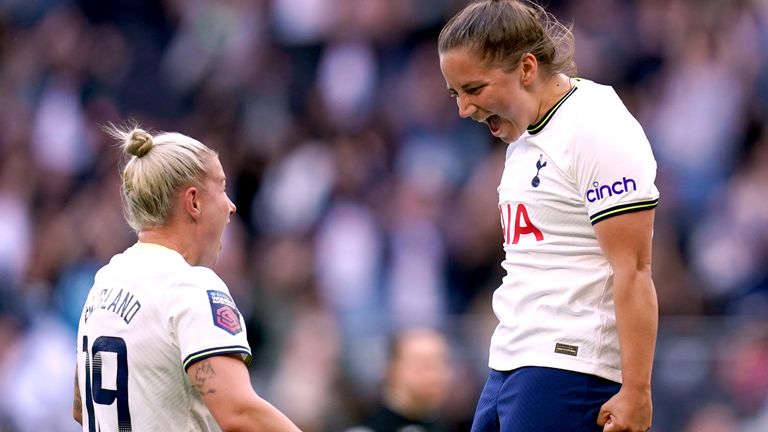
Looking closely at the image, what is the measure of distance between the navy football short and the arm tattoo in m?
0.90

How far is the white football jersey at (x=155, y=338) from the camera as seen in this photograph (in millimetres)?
4199

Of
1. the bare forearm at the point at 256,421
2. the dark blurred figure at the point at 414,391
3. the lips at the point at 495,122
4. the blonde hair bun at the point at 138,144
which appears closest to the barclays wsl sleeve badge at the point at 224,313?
the bare forearm at the point at 256,421

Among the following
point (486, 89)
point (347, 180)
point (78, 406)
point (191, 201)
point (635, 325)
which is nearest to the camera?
point (635, 325)

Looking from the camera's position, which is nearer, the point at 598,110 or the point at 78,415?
the point at 598,110

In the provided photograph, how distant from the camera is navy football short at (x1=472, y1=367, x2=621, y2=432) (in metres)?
4.17

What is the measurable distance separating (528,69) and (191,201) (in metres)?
1.13

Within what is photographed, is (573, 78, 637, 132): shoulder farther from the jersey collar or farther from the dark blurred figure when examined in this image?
the dark blurred figure

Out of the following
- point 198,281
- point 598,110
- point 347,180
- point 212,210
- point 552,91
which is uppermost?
point 347,180

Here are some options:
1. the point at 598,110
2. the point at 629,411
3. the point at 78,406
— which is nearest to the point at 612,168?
the point at 598,110

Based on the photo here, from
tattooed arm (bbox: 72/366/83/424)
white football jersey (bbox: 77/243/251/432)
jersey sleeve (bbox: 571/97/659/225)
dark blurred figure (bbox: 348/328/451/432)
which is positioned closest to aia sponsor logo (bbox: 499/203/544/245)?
jersey sleeve (bbox: 571/97/659/225)

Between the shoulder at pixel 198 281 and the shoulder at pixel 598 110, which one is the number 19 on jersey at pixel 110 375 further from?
the shoulder at pixel 598 110

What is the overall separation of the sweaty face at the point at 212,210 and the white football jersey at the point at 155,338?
5.3 inches

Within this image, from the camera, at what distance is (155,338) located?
425cm

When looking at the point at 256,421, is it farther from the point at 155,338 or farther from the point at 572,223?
the point at 572,223
